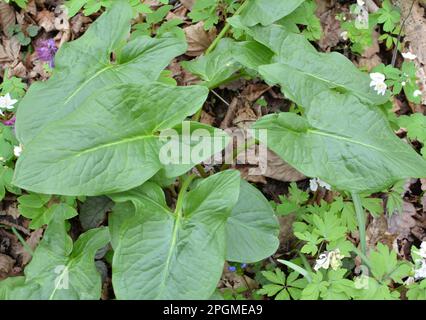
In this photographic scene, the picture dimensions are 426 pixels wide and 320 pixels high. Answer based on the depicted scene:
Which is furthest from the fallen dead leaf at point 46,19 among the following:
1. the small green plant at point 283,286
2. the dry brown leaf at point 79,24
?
the small green plant at point 283,286

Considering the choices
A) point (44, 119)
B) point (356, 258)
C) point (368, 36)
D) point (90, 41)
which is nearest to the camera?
point (44, 119)

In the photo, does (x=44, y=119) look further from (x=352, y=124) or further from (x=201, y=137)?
(x=352, y=124)

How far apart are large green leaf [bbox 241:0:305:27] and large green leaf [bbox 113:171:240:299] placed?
35.0 inches

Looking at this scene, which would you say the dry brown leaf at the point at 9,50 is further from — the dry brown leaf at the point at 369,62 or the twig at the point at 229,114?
the dry brown leaf at the point at 369,62

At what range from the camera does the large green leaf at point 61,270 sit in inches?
75.2

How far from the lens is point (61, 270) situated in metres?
1.99

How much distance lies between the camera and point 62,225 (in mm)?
2037

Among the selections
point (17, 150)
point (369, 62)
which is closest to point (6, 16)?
point (17, 150)

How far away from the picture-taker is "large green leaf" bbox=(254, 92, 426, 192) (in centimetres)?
194

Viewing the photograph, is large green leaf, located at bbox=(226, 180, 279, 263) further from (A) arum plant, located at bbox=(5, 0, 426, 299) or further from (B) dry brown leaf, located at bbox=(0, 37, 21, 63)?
(B) dry brown leaf, located at bbox=(0, 37, 21, 63)

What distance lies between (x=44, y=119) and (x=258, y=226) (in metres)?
1.02

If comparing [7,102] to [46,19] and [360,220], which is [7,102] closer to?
[46,19]

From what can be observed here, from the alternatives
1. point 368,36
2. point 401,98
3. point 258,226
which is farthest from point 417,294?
point 368,36

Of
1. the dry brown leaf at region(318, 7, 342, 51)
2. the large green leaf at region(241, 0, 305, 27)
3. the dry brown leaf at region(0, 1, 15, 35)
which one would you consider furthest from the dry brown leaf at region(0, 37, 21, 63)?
the dry brown leaf at region(318, 7, 342, 51)
